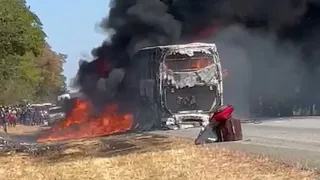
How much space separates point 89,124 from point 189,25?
25.3 ft

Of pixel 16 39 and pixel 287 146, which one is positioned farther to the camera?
pixel 16 39

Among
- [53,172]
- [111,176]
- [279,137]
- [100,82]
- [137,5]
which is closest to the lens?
[111,176]

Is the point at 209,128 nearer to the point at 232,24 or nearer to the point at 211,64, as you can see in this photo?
the point at 211,64

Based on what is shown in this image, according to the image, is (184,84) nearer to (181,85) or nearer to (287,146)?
(181,85)

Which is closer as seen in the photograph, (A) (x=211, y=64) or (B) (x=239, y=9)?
(A) (x=211, y=64)

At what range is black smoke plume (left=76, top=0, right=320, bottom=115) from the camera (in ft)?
104

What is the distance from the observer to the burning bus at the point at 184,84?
2411cm

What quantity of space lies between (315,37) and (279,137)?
19485mm

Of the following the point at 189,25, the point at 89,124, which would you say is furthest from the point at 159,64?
the point at 189,25

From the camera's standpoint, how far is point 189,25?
1294 inches

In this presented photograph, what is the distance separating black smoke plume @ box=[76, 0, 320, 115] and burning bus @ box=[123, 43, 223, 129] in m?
6.10

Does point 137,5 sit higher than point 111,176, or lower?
higher

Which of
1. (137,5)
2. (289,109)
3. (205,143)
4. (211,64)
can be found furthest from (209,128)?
(289,109)

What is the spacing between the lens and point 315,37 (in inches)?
1371
